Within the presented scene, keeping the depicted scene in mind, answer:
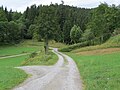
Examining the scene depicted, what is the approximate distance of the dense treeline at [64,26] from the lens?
Answer: 76.1 metres

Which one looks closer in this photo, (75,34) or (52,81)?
(52,81)

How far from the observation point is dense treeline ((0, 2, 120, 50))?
250ft

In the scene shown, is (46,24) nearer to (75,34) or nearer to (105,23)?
(105,23)

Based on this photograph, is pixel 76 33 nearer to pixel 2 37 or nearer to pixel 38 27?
pixel 2 37

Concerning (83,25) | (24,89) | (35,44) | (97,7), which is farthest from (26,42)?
(24,89)

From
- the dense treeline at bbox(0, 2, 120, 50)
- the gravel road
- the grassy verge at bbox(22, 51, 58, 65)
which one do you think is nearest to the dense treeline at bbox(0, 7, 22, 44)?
the dense treeline at bbox(0, 2, 120, 50)

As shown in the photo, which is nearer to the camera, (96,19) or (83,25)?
(96,19)

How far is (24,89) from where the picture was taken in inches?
654

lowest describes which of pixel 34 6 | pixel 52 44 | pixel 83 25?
pixel 52 44

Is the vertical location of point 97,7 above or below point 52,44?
above

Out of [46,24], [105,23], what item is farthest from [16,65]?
[105,23]

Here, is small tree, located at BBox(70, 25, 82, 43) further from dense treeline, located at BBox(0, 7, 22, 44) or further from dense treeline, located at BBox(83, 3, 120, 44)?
dense treeline, located at BBox(83, 3, 120, 44)

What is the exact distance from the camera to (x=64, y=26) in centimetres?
14500

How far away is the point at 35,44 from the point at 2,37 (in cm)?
1875
